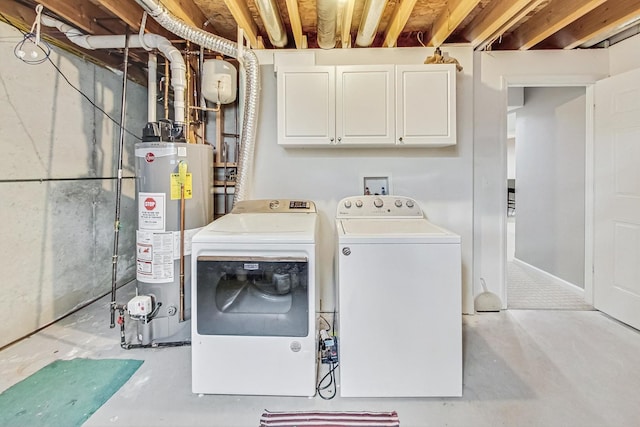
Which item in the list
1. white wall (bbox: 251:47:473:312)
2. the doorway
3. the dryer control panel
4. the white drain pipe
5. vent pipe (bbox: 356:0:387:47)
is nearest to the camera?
vent pipe (bbox: 356:0:387:47)

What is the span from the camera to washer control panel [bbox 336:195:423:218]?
2.70m

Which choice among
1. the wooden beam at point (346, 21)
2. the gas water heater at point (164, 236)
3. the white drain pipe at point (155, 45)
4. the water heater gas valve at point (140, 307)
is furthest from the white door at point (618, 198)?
the water heater gas valve at point (140, 307)

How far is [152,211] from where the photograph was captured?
2.32 m

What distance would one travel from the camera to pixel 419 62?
289 centimetres

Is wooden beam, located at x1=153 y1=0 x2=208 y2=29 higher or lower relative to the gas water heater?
higher

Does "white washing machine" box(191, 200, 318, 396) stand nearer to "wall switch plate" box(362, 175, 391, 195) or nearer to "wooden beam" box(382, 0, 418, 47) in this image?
"wall switch plate" box(362, 175, 391, 195)

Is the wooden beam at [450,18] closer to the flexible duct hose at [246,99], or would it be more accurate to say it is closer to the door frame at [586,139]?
the door frame at [586,139]

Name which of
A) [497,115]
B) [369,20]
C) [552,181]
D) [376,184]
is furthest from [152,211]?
[552,181]

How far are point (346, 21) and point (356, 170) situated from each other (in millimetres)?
1199

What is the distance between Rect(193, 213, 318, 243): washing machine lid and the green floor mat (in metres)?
1.07

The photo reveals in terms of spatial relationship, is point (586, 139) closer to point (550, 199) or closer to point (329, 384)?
point (550, 199)

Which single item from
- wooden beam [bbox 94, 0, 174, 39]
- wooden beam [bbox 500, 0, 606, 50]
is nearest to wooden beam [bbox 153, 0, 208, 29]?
wooden beam [bbox 94, 0, 174, 39]

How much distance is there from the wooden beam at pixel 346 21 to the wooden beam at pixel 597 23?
6.49 feet

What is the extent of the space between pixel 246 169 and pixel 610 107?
3.25 meters
